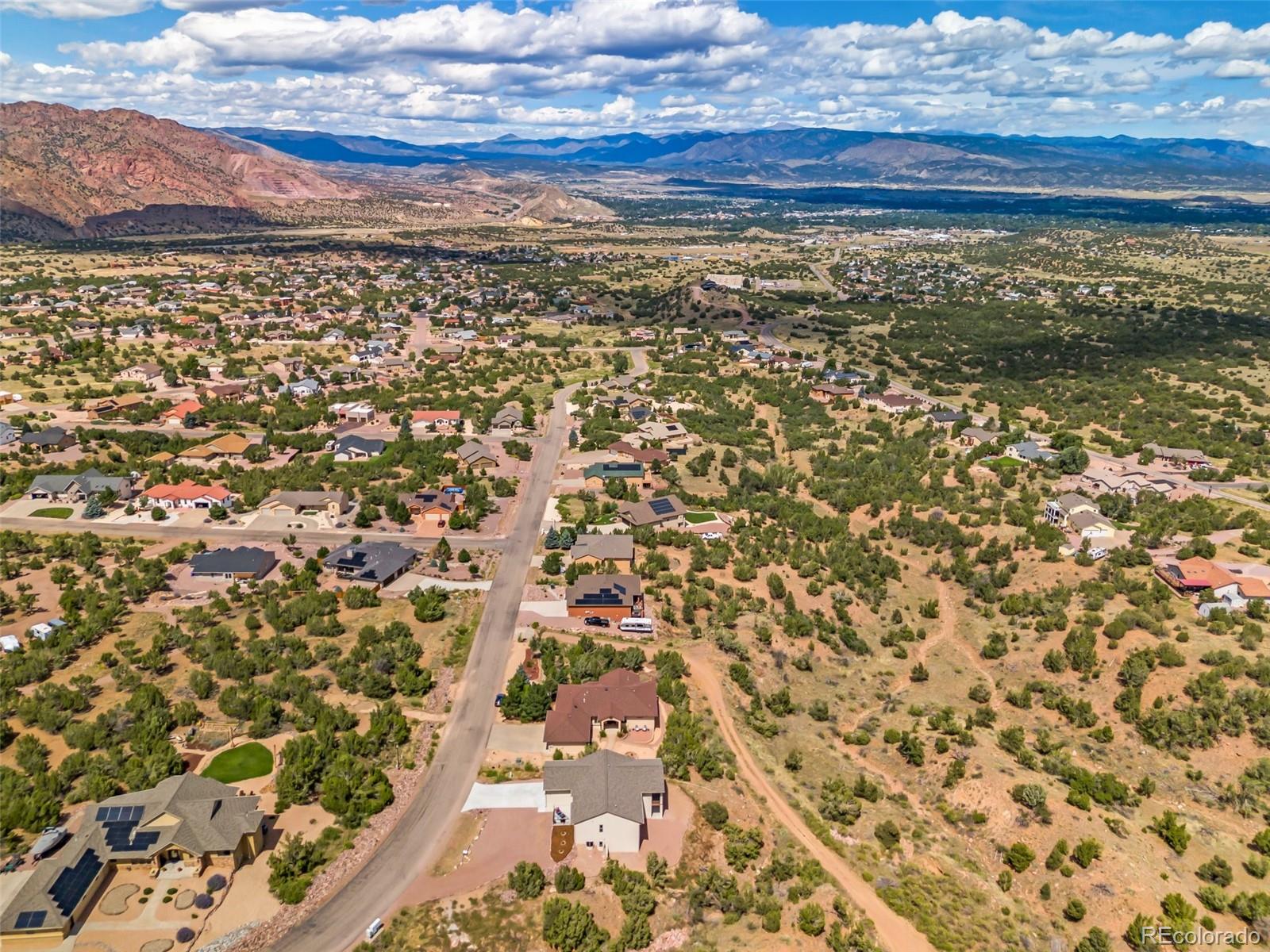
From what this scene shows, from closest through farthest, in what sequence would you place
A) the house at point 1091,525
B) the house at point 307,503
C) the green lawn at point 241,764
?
the green lawn at point 241,764, the house at point 1091,525, the house at point 307,503

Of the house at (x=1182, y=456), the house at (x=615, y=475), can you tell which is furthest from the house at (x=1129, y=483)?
the house at (x=615, y=475)

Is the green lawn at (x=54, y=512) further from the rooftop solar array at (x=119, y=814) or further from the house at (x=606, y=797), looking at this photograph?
the house at (x=606, y=797)

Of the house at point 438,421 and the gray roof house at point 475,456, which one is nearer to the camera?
the gray roof house at point 475,456

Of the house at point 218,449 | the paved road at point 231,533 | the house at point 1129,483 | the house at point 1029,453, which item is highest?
the house at point 1029,453

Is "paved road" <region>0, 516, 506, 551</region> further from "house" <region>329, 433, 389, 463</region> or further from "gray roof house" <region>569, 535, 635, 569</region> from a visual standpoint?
"house" <region>329, 433, 389, 463</region>

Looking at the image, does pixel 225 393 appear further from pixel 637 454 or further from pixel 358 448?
pixel 637 454

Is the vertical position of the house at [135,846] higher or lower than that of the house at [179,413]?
lower

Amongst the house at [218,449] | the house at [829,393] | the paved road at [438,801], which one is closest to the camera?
the paved road at [438,801]
